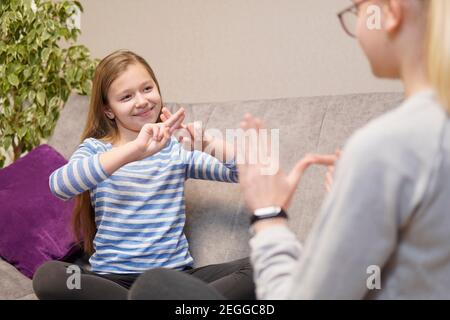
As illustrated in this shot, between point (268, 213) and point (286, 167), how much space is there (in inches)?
37.4

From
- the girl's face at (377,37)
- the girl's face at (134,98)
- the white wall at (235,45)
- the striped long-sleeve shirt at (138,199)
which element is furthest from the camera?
the white wall at (235,45)

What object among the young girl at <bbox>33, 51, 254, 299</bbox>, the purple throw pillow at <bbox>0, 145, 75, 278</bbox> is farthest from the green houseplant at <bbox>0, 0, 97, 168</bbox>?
the young girl at <bbox>33, 51, 254, 299</bbox>

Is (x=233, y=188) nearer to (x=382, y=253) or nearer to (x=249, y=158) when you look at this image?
(x=249, y=158)

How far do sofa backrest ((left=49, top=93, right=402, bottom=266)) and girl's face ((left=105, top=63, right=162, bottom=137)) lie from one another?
265 millimetres

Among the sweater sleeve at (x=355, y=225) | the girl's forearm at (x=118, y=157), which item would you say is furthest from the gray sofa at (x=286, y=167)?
the sweater sleeve at (x=355, y=225)

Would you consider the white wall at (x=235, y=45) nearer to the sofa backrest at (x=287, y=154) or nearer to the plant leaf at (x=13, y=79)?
the sofa backrest at (x=287, y=154)

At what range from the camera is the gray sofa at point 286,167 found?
1.74 m

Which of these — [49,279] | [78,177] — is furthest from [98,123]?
[49,279]

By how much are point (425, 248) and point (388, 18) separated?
29 cm

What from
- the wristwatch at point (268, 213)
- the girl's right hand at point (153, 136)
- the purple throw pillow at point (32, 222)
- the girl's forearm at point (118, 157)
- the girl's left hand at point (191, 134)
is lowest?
the wristwatch at point (268, 213)

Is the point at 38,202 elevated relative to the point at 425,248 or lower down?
elevated

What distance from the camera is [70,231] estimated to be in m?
1.92

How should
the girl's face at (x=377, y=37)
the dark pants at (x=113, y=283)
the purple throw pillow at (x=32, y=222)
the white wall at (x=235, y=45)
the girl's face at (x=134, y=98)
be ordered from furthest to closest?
the white wall at (x=235, y=45) < the purple throw pillow at (x=32, y=222) < the girl's face at (x=134, y=98) < the dark pants at (x=113, y=283) < the girl's face at (x=377, y=37)
